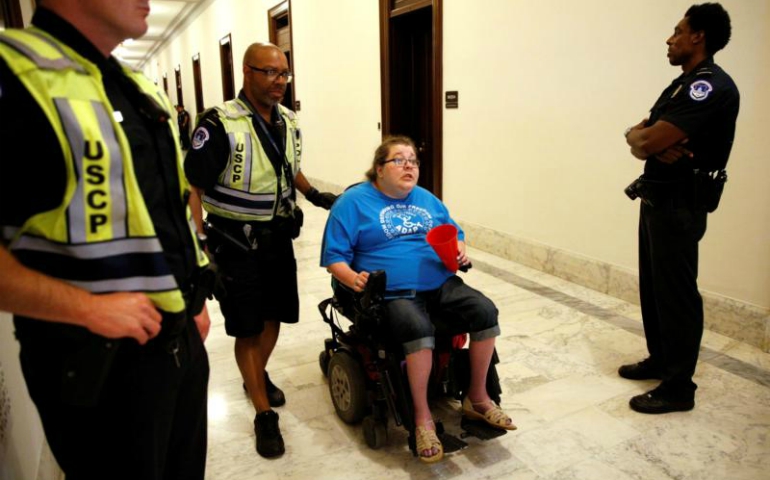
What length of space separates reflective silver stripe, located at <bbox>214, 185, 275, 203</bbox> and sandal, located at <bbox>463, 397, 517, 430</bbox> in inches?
40.4

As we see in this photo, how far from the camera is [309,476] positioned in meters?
1.93

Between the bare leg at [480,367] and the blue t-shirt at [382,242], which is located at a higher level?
the blue t-shirt at [382,242]

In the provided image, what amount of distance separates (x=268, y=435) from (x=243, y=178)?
0.93 metres

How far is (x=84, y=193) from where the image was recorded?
0.85 m

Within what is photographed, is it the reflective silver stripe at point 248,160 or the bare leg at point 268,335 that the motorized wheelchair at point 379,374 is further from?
the reflective silver stripe at point 248,160

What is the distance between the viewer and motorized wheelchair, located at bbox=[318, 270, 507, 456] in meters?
1.91

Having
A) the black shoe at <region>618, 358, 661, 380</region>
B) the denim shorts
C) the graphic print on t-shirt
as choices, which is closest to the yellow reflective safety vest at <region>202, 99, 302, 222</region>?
the graphic print on t-shirt

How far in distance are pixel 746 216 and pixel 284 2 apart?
7.02 metres

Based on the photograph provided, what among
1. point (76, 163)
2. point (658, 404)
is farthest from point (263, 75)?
point (658, 404)

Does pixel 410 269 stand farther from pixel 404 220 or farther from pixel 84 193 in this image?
pixel 84 193

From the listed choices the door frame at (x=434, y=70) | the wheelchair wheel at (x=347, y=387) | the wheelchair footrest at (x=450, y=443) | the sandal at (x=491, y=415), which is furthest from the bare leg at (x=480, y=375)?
the door frame at (x=434, y=70)

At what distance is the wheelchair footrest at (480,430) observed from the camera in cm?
195

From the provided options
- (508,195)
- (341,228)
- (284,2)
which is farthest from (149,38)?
(341,228)

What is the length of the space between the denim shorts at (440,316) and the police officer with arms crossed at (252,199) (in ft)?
1.62
